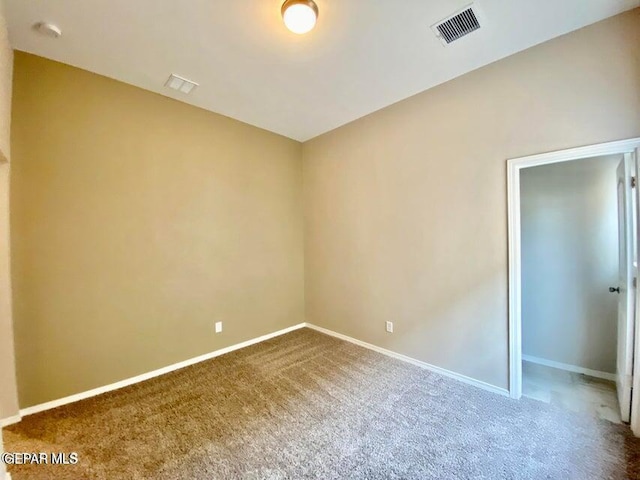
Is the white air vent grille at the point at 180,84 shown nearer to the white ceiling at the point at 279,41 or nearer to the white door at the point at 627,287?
the white ceiling at the point at 279,41

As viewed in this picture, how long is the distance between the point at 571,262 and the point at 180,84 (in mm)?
4548

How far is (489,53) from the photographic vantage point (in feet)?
7.61

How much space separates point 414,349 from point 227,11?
3.48m

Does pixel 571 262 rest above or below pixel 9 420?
above

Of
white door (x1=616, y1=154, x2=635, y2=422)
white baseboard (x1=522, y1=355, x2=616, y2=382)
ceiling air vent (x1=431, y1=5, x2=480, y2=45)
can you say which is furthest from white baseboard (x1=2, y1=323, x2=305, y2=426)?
ceiling air vent (x1=431, y1=5, x2=480, y2=45)

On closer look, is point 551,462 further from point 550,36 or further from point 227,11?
point 227,11

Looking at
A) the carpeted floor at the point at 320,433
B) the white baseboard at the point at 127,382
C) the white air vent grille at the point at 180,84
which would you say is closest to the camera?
the carpeted floor at the point at 320,433

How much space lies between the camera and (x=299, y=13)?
1735mm

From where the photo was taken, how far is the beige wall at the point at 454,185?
6.64 feet

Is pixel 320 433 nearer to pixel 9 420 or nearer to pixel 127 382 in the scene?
pixel 127 382

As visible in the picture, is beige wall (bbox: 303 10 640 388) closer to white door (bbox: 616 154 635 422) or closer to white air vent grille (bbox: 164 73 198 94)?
white door (bbox: 616 154 635 422)

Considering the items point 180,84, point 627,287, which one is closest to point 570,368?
point 627,287

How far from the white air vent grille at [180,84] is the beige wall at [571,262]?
12.8 feet

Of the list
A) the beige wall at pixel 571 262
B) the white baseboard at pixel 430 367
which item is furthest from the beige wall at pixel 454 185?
the beige wall at pixel 571 262
